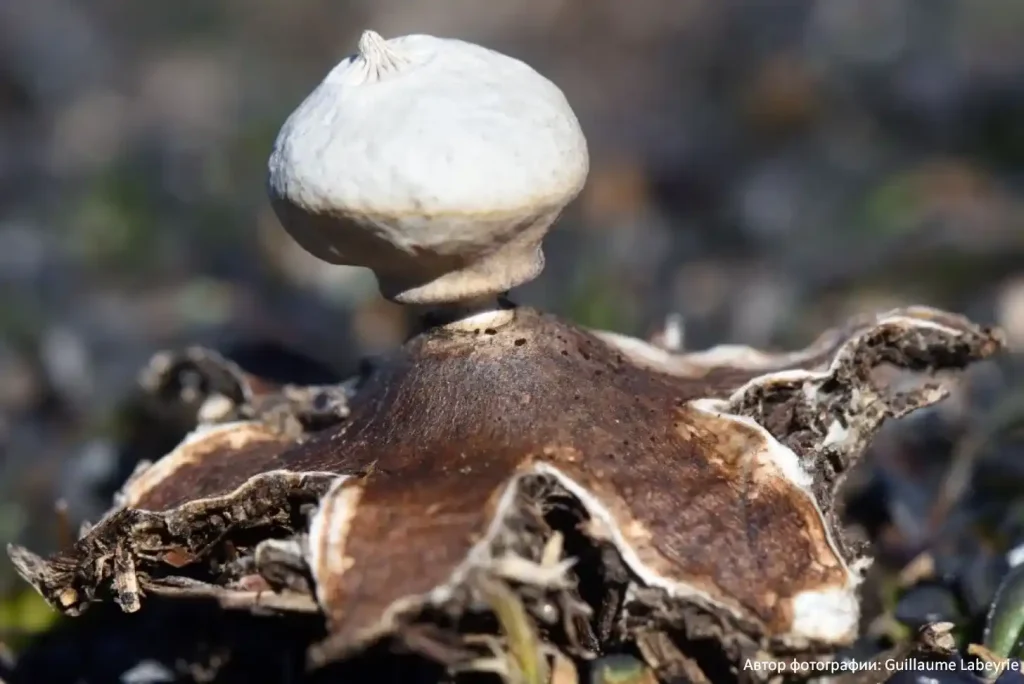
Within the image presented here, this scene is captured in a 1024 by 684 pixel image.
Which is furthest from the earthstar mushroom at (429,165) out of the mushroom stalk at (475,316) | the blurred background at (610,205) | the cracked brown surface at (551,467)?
the blurred background at (610,205)

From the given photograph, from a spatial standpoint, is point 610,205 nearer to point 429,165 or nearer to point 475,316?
point 475,316

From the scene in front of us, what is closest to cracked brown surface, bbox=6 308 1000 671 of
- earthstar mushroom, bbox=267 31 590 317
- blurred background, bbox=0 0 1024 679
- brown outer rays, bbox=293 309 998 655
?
brown outer rays, bbox=293 309 998 655

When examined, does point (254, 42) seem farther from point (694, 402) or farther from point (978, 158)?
point (694, 402)

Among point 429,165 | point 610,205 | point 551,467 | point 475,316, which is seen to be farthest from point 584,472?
point 610,205

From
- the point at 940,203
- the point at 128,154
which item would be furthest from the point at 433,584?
the point at 128,154

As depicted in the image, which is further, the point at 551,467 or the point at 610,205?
the point at 610,205

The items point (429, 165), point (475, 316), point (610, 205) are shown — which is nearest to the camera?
point (429, 165)

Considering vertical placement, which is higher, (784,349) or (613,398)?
(613,398)

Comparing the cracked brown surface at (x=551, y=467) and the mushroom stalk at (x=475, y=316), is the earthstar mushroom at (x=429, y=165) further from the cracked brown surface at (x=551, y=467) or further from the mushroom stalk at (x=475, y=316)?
the cracked brown surface at (x=551, y=467)

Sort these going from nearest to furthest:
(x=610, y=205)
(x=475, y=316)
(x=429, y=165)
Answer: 1. (x=429, y=165)
2. (x=475, y=316)
3. (x=610, y=205)
